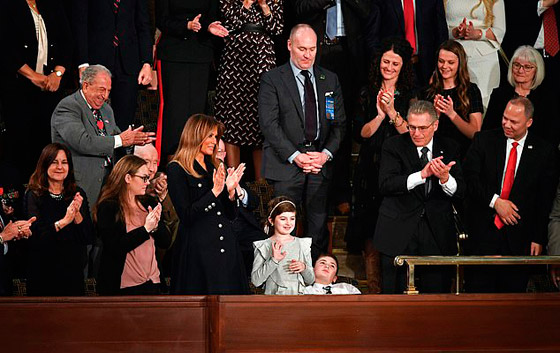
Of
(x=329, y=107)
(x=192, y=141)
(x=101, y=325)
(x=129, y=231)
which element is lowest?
(x=101, y=325)

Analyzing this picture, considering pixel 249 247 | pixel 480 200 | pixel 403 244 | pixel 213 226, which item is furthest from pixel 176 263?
pixel 480 200

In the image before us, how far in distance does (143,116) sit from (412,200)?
2.39 metres

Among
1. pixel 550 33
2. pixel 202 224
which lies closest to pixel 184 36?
pixel 202 224

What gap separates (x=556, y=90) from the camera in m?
6.84

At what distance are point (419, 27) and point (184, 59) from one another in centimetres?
152

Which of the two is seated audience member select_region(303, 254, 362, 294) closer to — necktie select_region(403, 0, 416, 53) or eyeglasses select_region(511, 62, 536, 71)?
eyeglasses select_region(511, 62, 536, 71)

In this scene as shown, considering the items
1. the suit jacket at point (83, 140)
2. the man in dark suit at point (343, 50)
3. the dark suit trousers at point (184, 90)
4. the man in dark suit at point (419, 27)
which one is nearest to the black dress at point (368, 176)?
the man in dark suit at point (343, 50)

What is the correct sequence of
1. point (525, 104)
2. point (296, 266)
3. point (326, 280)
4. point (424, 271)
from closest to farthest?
point (296, 266) → point (326, 280) → point (424, 271) → point (525, 104)

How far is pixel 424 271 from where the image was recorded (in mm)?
6074

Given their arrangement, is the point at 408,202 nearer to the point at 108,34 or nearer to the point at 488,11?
the point at 488,11

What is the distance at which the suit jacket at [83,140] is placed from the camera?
6281 millimetres

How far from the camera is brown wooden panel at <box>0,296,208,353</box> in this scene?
4875 mm

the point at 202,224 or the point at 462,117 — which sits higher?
the point at 462,117

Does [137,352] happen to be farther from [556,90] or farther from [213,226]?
[556,90]
